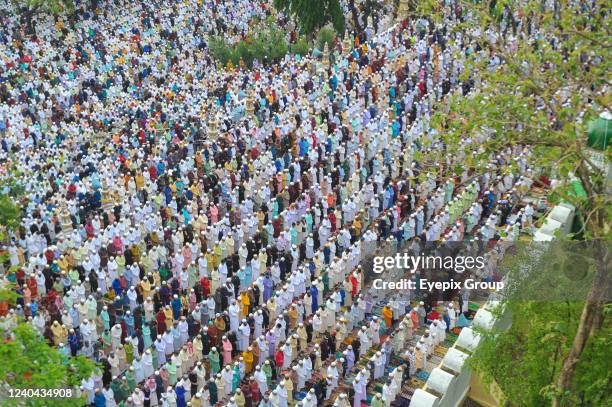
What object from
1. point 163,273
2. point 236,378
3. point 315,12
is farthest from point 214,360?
point 315,12

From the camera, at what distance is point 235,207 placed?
18891 mm

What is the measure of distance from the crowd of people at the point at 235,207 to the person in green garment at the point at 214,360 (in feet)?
0.54

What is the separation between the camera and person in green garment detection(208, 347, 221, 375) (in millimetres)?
14355

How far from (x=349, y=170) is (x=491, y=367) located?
10749 millimetres

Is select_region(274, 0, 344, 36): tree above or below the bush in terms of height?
above

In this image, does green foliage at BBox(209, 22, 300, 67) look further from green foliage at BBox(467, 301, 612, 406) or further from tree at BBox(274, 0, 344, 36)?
green foliage at BBox(467, 301, 612, 406)

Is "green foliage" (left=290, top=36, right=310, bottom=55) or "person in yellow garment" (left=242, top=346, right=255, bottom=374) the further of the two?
"green foliage" (left=290, top=36, right=310, bottom=55)

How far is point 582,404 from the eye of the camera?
9.03 metres

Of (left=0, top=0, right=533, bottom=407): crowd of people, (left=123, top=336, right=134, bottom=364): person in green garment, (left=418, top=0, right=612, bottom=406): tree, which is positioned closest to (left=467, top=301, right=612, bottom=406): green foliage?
(left=418, top=0, right=612, bottom=406): tree

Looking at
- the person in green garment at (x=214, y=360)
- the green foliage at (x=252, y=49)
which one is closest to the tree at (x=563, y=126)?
the person in green garment at (x=214, y=360)

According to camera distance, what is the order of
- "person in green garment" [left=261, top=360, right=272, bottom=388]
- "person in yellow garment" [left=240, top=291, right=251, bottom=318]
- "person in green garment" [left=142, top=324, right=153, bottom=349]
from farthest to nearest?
"person in yellow garment" [left=240, top=291, right=251, bottom=318] < "person in green garment" [left=142, top=324, right=153, bottom=349] < "person in green garment" [left=261, top=360, right=272, bottom=388]

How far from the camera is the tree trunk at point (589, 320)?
823cm

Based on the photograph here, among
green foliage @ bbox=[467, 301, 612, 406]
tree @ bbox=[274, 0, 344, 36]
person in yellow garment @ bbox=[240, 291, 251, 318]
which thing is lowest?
person in yellow garment @ bbox=[240, 291, 251, 318]

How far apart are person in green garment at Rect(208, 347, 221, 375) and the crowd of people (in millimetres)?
165
